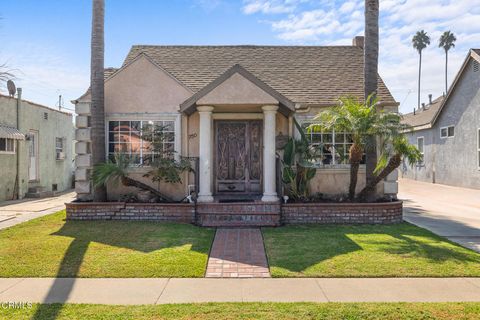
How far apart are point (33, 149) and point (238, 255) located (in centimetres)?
1552

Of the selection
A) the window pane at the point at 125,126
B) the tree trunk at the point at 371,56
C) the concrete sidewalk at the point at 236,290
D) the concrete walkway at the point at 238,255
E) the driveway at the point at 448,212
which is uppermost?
the tree trunk at the point at 371,56

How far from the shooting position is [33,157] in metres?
18.9

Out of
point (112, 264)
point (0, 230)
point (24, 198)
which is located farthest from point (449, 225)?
point (24, 198)

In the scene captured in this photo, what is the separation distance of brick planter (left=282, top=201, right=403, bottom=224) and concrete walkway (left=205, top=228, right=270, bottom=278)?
4.29 feet

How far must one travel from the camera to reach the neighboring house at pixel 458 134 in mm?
19359

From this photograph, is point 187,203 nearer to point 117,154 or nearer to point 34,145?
point 117,154

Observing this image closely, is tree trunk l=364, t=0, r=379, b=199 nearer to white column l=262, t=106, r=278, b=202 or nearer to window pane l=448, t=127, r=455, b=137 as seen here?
white column l=262, t=106, r=278, b=202

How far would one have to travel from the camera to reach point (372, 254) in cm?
734

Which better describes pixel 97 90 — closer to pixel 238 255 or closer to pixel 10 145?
pixel 238 255

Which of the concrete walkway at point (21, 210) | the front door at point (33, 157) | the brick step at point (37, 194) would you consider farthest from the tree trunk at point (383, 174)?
the front door at point (33, 157)

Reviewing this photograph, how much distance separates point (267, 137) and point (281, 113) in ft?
6.32

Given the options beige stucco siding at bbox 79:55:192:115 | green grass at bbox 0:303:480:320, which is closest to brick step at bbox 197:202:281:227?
beige stucco siding at bbox 79:55:192:115

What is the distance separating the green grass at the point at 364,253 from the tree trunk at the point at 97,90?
210 inches

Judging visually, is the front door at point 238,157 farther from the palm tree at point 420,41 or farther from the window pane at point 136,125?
the palm tree at point 420,41
